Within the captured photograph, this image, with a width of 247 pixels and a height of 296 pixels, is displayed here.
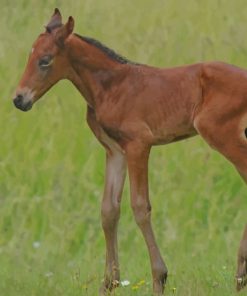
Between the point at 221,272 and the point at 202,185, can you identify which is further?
the point at 202,185

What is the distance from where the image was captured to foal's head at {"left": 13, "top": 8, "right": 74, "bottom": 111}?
8492 mm

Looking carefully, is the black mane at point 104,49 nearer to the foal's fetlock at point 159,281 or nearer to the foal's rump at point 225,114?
the foal's rump at point 225,114

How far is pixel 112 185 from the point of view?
8922 millimetres

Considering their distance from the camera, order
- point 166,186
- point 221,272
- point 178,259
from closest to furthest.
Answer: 1. point 221,272
2. point 178,259
3. point 166,186

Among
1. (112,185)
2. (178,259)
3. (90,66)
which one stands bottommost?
(178,259)

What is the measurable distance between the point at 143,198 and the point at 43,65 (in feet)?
3.39

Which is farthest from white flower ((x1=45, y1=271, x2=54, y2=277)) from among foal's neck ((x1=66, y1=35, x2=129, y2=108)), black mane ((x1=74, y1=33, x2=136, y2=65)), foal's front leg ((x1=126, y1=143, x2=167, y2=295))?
black mane ((x1=74, y1=33, x2=136, y2=65))

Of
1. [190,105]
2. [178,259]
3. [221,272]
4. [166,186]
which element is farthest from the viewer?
[166,186]

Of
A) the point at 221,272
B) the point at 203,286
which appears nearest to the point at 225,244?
the point at 221,272

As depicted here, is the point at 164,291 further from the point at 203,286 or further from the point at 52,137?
the point at 52,137

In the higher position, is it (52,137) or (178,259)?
(52,137)

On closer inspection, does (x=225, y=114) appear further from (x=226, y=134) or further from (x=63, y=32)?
(x=63, y=32)

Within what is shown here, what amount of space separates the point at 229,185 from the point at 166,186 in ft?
1.76

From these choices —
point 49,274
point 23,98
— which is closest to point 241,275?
point 49,274
